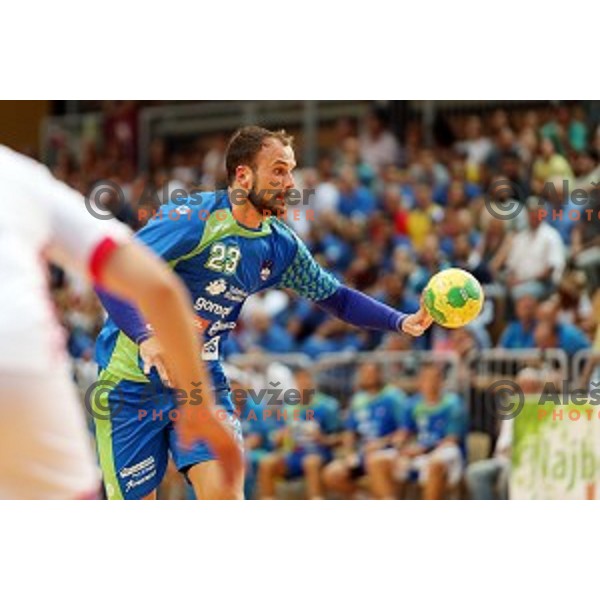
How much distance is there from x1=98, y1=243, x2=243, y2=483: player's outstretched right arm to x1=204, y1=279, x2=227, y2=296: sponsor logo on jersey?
3.79m

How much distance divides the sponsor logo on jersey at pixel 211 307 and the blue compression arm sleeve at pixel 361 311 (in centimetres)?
68

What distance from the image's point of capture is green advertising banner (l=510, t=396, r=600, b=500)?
12.5 metres

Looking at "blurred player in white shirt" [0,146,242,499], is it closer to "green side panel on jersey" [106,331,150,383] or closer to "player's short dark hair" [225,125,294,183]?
"green side panel on jersey" [106,331,150,383]

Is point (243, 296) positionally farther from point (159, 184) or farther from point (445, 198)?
point (159, 184)

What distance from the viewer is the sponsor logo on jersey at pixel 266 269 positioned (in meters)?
8.38

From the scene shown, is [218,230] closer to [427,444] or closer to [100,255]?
[100,255]

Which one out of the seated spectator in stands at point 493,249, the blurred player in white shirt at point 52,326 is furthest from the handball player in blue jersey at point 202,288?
the seated spectator in stands at point 493,249

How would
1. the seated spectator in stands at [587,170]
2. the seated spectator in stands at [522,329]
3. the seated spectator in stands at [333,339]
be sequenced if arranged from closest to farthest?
the seated spectator in stands at [522,329]
the seated spectator in stands at [587,170]
the seated spectator in stands at [333,339]

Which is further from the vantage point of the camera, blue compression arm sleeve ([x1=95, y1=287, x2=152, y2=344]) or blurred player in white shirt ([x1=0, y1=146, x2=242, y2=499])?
blue compression arm sleeve ([x1=95, y1=287, x2=152, y2=344])

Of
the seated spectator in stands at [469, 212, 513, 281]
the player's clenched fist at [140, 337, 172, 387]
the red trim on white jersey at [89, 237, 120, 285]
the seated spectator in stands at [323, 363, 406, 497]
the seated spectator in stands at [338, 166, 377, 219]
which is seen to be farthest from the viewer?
the seated spectator in stands at [338, 166, 377, 219]

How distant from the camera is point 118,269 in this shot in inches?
168

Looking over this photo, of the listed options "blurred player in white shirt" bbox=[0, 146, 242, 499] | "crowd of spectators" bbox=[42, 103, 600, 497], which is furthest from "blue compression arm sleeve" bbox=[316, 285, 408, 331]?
"crowd of spectators" bbox=[42, 103, 600, 497]

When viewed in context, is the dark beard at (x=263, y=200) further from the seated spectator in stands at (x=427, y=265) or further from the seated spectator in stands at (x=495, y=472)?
the seated spectator in stands at (x=427, y=265)

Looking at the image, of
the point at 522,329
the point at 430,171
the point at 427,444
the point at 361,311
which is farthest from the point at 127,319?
the point at 430,171
